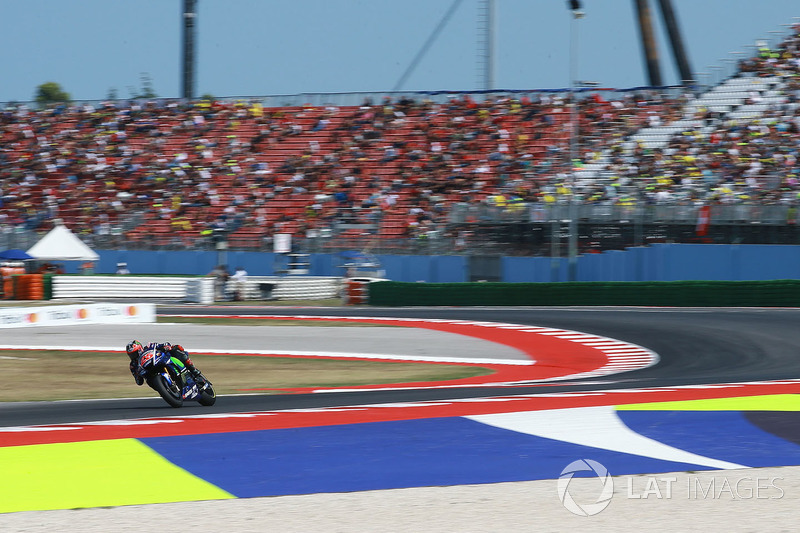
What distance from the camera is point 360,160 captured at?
35.5 metres

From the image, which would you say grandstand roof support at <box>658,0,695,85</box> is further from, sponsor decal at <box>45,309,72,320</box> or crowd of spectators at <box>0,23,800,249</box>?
sponsor decal at <box>45,309,72,320</box>

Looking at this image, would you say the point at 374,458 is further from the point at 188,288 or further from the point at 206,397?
the point at 188,288

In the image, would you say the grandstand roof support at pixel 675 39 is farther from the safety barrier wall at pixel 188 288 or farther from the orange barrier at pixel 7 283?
the orange barrier at pixel 7 283

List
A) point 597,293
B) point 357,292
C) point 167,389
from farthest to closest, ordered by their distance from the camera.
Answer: point 357,292, point 597,293, point 167,389

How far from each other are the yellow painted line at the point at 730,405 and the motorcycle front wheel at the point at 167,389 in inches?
149

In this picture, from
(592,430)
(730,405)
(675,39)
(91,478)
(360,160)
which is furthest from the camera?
(675,39)

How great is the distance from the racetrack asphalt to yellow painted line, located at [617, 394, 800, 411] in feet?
4.94

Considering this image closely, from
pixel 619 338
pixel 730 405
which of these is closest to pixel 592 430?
pixel 730 405

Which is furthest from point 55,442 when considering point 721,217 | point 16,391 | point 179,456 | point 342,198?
point 342,198

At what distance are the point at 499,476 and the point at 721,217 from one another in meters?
23.9

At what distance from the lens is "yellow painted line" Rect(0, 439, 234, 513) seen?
524cm

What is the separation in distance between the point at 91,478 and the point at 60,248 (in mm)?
Answer: 28748

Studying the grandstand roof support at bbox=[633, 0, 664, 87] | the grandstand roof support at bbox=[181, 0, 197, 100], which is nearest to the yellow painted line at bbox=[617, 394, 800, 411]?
the grandstand roof support at bbox=[633, 0, 664, 87]

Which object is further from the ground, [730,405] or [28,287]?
[730,405]
